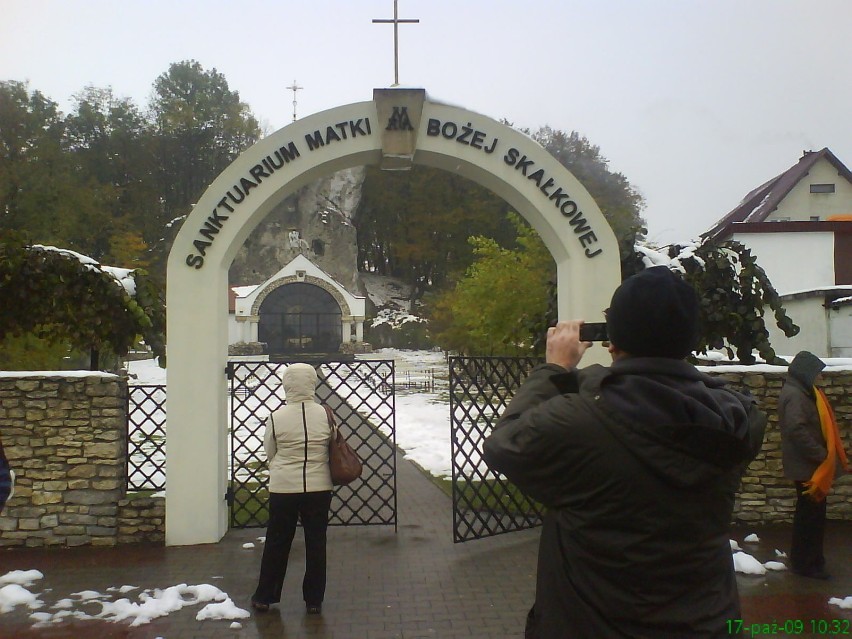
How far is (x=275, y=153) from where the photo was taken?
734 cm

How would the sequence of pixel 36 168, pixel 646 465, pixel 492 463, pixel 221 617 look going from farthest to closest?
1. pixel 36 168
2. pixel 221 617
3. pixel 492 463
4. pixel 646 465

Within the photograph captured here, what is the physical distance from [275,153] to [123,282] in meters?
2.03

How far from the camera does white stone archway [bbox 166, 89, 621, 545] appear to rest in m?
7.16

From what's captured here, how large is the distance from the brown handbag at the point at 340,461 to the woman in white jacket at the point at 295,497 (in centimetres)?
5

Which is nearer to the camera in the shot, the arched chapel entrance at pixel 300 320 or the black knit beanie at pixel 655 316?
the black knit beanie at pixel 655 316

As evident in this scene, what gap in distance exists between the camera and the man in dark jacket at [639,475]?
1953mm

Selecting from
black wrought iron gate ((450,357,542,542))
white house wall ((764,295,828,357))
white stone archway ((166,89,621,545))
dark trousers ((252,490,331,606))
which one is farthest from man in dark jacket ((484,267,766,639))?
white house wall ((764,295,828,357))

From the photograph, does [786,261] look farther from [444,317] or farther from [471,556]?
[471,556]

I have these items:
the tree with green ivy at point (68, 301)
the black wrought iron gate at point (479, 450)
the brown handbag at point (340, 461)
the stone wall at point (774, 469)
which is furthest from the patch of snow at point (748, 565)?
the tree with green ivy at point (68, 301)

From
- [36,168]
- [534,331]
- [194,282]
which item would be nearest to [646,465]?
[194,282]

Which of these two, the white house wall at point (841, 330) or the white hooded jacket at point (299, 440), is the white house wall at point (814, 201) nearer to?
the white house wall at point (841, 330)

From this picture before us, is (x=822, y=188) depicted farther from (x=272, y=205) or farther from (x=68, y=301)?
(x=68, y=301)

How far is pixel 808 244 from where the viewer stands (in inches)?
878

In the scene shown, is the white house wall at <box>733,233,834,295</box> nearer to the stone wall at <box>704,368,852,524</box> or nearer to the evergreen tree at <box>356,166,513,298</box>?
the stone wall at <box>704,368,852,524</box>
